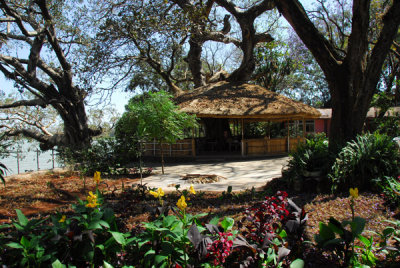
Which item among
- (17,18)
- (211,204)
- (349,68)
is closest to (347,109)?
(349,68)

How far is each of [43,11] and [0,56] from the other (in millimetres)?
2631

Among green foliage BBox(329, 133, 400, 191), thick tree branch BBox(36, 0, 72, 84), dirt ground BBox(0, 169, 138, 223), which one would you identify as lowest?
dirt ground BBox(0, 169, 138, 223)

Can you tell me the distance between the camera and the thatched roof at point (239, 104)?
14.5 metres

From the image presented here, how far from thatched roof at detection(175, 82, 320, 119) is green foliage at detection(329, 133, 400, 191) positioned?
8817 mm

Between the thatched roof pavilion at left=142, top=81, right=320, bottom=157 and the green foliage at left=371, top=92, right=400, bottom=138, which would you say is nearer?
the green foliage at left=371, top=92, right=400, bottom=138

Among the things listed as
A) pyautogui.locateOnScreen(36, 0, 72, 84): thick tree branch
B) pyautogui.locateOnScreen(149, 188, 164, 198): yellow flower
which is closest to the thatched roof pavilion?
pyautogui.locateOnScreen(36, 0, 72, 84): thick tree branch

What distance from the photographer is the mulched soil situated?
12.7ft

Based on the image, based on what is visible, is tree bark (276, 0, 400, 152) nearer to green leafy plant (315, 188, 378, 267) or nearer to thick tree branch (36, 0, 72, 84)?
green leafy plant (315, 188, 378, 267)

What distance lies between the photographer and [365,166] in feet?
18.3

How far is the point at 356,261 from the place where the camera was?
2.57 metres

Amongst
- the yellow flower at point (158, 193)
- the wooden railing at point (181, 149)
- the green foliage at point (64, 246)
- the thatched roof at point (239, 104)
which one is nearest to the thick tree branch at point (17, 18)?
the thatched roof at point (239, 104)

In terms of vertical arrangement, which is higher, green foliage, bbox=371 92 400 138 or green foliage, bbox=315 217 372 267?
green foliage, bbox=371 92 400 138

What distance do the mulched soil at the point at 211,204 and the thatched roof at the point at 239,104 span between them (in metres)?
8.04

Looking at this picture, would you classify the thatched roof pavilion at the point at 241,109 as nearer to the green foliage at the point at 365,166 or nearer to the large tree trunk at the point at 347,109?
the large tree trunk at the point at 347,109
